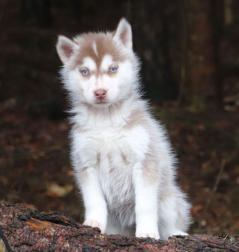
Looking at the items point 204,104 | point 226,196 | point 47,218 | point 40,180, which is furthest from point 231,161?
point 47,218

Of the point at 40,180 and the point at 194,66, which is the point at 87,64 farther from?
the point at 194,66

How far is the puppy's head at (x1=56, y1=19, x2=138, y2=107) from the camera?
3.92 meters

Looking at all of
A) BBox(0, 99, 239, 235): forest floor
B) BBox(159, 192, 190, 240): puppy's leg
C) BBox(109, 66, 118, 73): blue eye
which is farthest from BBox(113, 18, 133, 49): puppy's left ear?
BBox(0, 99, 239, 235): forest floor

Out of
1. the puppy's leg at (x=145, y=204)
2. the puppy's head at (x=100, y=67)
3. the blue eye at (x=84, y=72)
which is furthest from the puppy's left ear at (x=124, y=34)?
the puppy's leg at (x=145, y=204)

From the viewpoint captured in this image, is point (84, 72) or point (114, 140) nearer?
point (114, 140)

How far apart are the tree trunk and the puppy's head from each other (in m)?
4.28

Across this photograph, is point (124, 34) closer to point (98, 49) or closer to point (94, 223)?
point (98, 49)

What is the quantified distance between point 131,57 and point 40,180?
346 cm

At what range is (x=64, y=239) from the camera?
10.2 ft

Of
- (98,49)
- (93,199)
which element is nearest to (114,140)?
(93,199)

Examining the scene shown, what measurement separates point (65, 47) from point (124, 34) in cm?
59

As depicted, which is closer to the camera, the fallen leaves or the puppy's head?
the puppy's head

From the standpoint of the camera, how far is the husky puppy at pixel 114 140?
390cm

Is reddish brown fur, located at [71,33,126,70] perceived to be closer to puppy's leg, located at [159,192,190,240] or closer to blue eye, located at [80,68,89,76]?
blue eye, located at [80,68,89,76]
